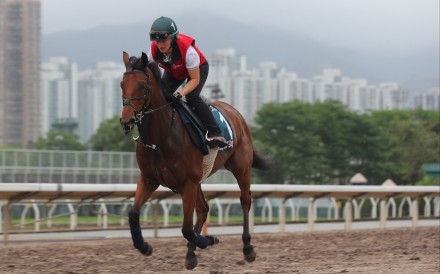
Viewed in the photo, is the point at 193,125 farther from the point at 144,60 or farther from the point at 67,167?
the point at 67,167

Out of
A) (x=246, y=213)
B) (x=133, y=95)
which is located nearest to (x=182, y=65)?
(x=133, y=95)

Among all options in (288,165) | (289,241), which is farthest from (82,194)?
(288,165)

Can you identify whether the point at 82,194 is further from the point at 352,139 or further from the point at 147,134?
the point at 352,139

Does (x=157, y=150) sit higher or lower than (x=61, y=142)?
lower

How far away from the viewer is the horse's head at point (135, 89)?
6831mm

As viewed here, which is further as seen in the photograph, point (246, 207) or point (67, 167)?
point (67, 167)

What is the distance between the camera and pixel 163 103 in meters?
7.52

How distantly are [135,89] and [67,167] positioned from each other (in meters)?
22.0

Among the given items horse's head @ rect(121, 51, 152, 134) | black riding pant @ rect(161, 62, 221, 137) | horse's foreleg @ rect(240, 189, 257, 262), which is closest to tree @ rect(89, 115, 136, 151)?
horse's foreleg @ rect(240, 189, 257, 262)

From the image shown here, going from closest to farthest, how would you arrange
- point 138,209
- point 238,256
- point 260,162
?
point 138,209, point 238,256, point 260,162

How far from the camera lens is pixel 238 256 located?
32.2 feet

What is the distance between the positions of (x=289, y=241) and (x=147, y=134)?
232 inches

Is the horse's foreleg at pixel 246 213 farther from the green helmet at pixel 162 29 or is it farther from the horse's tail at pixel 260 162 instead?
the green helmet at pixel 162 29

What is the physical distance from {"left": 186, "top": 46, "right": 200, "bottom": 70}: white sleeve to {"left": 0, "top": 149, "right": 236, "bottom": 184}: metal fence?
1912 centimetres
